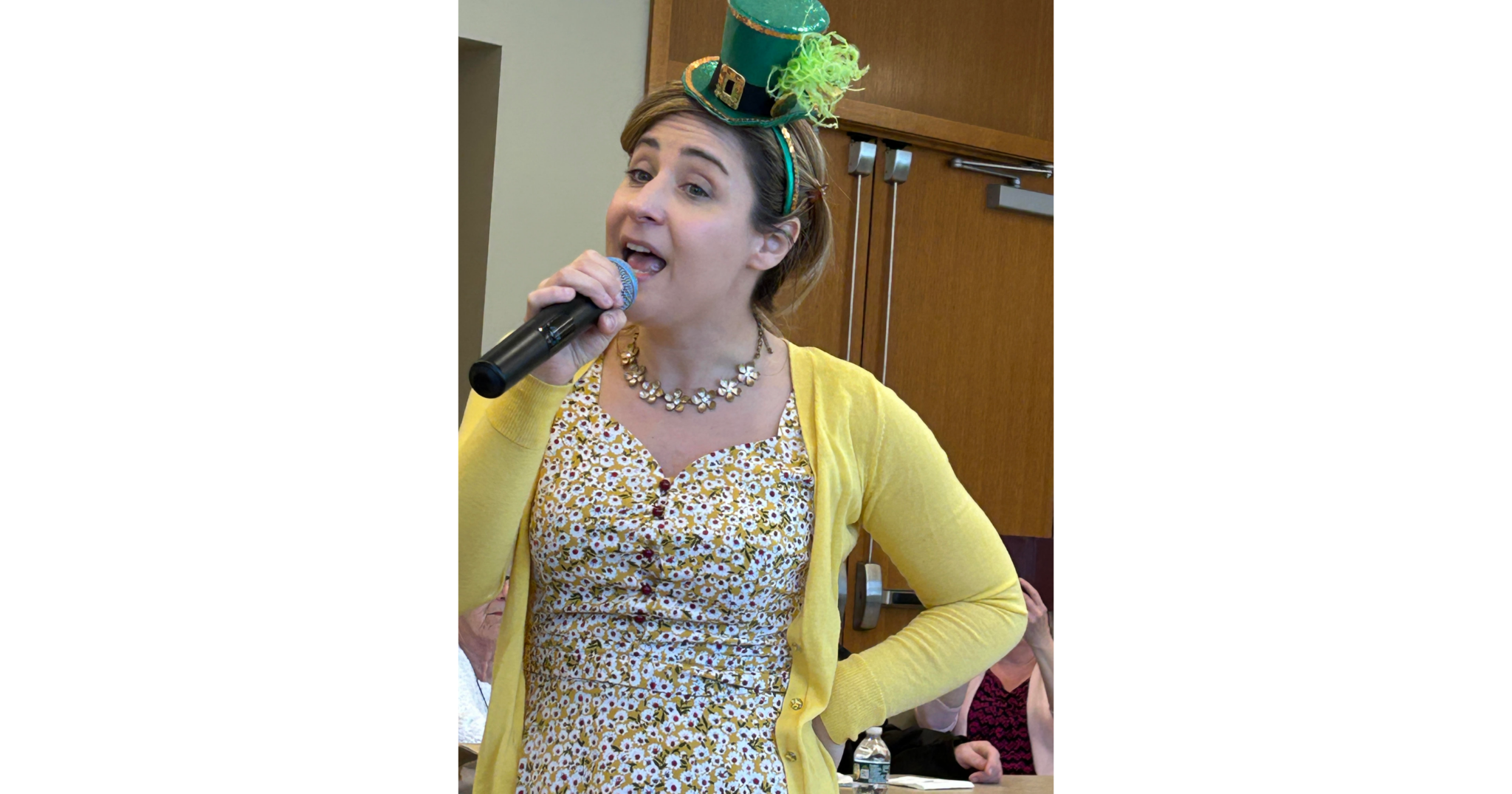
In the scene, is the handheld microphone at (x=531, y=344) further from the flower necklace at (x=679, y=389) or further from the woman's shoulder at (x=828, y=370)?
the woman's shoulder at (x=828, y=370)

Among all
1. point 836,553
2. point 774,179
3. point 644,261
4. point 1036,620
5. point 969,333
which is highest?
point 969,333

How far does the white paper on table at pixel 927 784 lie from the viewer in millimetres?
2172

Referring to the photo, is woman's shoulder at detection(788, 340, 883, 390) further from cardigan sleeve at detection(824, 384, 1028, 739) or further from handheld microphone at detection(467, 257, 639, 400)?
handheld microphone at detection(467, 257, 639, 400)

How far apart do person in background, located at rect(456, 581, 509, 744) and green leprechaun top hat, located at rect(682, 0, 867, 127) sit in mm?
1350

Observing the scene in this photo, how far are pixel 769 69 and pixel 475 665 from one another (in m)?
1.54

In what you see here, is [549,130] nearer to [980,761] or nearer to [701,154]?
[980,761]

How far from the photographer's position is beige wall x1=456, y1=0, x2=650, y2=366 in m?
3.00

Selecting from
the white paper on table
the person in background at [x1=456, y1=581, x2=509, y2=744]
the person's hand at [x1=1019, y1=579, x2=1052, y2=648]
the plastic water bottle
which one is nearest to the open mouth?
the plastic water bottle

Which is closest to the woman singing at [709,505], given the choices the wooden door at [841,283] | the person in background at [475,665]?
the person in background at [475,665]

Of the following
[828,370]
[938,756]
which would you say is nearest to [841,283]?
[938,756]

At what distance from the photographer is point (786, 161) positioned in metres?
1.38

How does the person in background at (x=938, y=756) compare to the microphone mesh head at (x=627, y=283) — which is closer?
the microphone mesh head at (x=627, y=283)

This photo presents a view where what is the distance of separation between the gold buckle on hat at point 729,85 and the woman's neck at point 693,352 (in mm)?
224

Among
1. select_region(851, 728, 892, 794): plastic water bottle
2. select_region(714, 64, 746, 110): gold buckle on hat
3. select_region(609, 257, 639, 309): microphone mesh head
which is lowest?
select_region(851, 728, 892, 794): plastic water bottle
